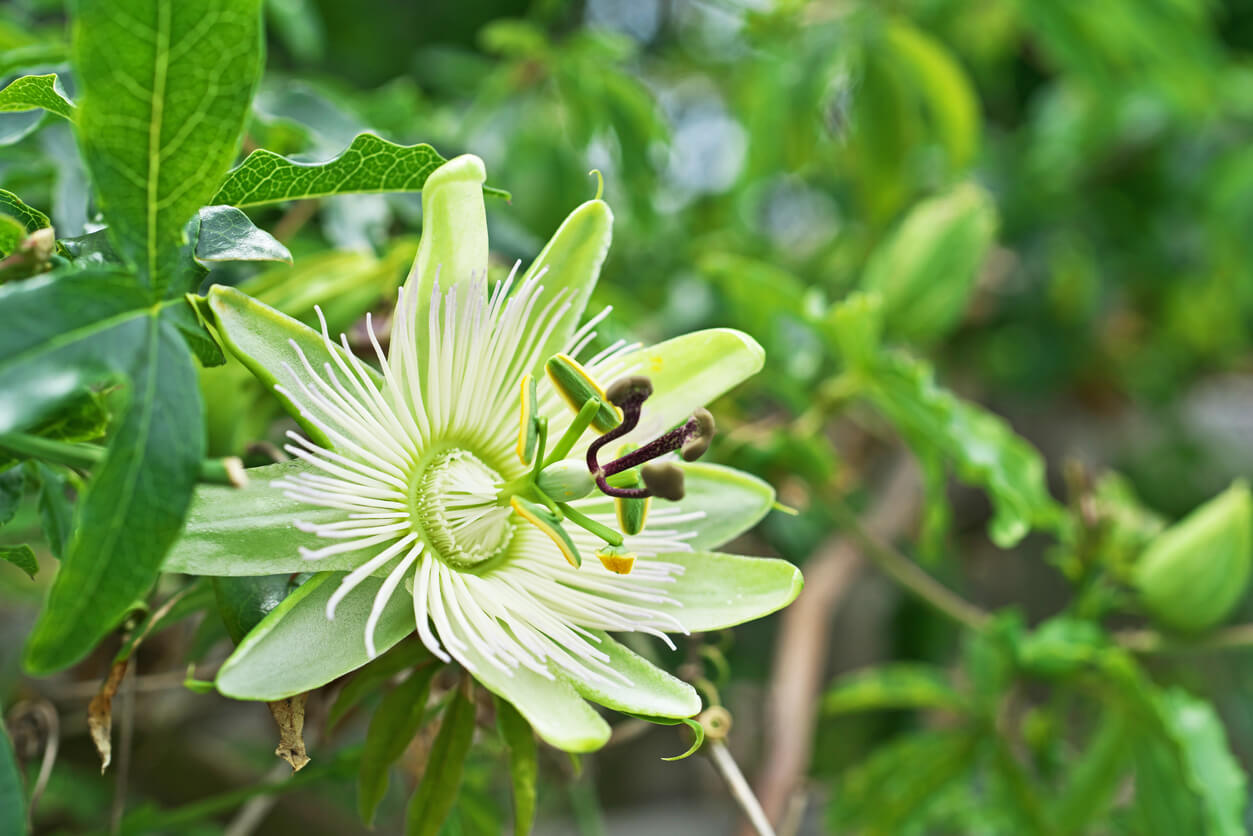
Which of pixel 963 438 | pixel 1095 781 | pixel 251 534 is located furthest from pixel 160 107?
pixel 1095 781

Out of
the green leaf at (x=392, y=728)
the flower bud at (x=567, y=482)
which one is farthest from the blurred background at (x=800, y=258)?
the flower bud at (x=567, y=482)

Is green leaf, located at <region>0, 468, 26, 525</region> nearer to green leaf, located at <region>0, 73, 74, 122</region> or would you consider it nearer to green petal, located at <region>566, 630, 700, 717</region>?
green leaf, located at <region>0, 73, 74, 122</region>

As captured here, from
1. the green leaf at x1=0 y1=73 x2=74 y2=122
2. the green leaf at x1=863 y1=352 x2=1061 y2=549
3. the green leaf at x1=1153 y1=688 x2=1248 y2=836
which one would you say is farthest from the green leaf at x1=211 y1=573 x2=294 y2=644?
the green leaf at x1=1153 y1=688 x2=1248 y2=836

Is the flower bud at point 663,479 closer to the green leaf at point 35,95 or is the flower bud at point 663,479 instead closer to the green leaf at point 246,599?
the green leaf at point 246,599

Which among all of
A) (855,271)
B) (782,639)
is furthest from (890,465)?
(782,639)

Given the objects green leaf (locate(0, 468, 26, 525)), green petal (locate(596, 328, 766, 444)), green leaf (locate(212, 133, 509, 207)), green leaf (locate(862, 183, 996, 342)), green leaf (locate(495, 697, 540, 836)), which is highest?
green leaf (locate(212, 133, 509, 207))
